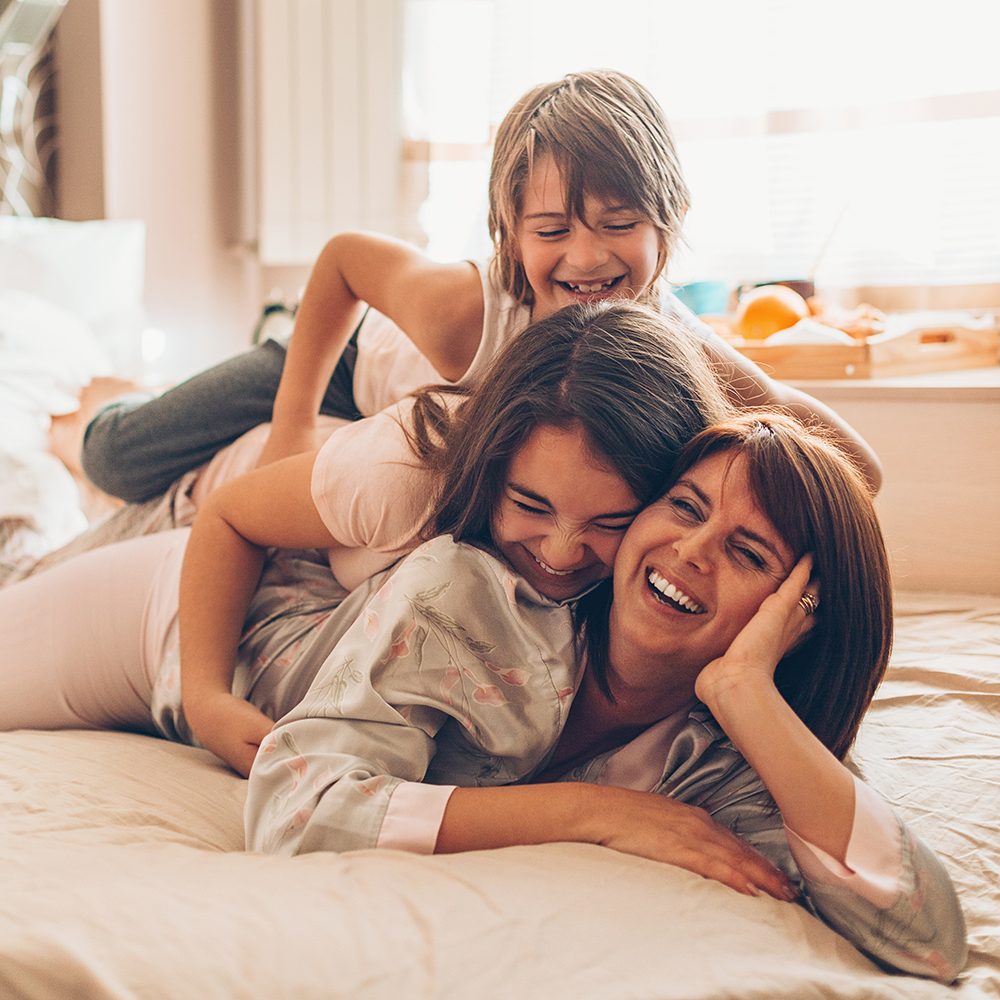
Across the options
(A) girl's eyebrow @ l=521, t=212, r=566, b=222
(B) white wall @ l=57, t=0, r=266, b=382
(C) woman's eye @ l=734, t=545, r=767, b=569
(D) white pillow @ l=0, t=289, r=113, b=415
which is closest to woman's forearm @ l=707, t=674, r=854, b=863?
(C) woman's eye @ l=734, t=545, r=767, b=569

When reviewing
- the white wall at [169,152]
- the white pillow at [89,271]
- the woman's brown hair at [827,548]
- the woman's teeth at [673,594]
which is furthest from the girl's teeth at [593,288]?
the white wall at [169,152]

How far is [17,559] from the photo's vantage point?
61.7 inches

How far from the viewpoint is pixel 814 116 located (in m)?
2.33

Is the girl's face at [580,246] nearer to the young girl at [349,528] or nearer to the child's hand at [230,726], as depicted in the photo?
the young girl at [349,528]

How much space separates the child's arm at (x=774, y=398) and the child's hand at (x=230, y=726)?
25.8 inches

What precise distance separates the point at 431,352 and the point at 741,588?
56 cm

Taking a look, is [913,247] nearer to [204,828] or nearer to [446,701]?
[446,701]

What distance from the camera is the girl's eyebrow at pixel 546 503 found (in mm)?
853

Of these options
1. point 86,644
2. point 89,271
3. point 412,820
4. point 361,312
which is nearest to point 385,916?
point 412,820

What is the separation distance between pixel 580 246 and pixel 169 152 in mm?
2116

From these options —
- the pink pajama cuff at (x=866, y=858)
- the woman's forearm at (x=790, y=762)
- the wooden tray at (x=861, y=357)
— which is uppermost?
the wooden tray at (x=861, y=357)

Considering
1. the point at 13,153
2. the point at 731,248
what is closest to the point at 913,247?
the point at 731,248

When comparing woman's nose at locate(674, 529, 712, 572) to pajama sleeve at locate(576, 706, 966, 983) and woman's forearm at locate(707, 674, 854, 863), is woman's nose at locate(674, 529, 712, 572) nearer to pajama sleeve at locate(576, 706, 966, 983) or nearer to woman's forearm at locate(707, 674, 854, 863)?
woman's forearm at locate(707, 674, 854, 863)

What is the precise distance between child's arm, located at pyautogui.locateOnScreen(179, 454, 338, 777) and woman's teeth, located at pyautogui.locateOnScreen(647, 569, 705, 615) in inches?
14.3
